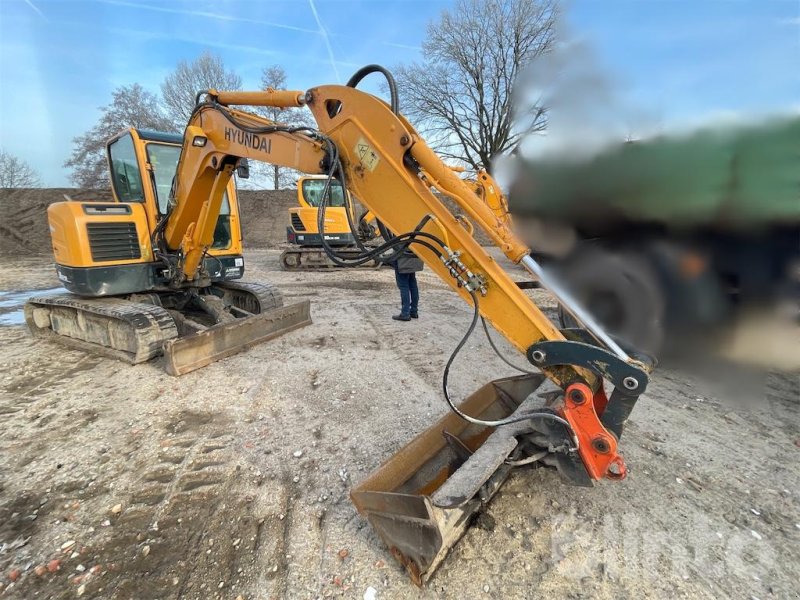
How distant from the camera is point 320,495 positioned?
2.51 m

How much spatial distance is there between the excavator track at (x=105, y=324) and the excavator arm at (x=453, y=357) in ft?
8.30

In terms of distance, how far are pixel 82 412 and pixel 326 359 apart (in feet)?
7.52

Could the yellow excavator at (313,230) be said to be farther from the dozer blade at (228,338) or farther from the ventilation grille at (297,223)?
the dozer blade at (228,338)

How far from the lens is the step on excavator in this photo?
14.7ft

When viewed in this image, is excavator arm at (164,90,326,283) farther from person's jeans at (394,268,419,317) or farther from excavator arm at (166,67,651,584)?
person's jeans at (394,268,419,317)

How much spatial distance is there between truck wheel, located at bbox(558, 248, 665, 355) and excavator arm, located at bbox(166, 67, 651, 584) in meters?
1.84

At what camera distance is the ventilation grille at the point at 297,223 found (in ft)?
40.9

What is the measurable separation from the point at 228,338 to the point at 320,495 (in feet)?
9.15

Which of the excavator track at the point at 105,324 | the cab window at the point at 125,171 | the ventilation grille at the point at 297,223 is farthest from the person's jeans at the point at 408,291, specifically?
the ventilation grille at the point at 297,223

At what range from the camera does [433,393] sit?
→ 387 cm

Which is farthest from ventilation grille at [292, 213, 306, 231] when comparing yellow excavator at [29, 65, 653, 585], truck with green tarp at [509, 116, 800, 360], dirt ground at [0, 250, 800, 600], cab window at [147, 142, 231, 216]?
yellow excavator at [29, 65, 653, 585]

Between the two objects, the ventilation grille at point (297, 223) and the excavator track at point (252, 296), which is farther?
the ventilation grille at point (297, 223)

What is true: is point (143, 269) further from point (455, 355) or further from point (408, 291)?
point (455, 355)

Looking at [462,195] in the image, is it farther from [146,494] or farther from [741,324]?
[741,324]
